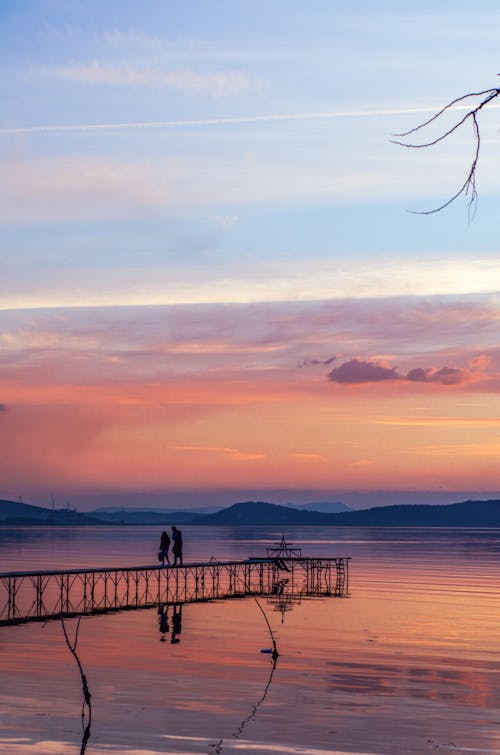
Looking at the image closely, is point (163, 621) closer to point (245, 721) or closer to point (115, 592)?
point (115, 592)

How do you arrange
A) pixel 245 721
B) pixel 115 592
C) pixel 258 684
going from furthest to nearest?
1. pixel 115 592
2. pixel 258 684
3. pixel 245 721

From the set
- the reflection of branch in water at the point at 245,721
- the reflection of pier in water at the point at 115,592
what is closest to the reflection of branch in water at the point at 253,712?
the reflection of branch in water at the point at 245,721

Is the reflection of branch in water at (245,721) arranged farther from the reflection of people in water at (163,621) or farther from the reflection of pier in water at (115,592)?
the reflection of pier in water at (115,592)

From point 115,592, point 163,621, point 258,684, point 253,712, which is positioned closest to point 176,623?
point 163,621

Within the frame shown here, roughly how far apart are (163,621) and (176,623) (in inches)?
41.2

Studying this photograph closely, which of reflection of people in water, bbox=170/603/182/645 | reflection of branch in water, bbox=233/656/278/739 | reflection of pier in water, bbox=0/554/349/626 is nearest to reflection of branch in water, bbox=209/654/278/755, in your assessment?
reflection of branch in water, bbox=233/656/278/739

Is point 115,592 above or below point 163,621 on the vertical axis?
above

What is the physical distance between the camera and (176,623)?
1571 inches

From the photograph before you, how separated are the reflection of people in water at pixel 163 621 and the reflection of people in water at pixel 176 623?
28cm

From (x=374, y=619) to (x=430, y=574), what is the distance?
33.7 meters

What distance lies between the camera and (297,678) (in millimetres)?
26281

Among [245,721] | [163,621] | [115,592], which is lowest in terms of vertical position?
[245,721]

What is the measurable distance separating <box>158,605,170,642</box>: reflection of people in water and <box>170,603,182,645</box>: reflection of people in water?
0.93 feet

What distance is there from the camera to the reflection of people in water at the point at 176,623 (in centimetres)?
3456
